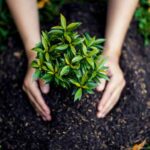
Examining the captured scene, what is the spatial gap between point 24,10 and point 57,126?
838 mm

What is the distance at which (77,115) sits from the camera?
9.25 feet

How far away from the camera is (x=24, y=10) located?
9.97ft

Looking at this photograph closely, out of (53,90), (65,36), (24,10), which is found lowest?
(53,90)

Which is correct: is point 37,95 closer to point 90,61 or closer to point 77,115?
point 77,115

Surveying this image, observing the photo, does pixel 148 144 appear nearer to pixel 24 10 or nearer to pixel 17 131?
pixel 17 131

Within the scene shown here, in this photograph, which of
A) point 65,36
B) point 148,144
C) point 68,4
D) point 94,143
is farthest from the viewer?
point 68,4

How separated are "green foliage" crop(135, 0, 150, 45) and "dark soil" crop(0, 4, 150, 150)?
19 centimetres

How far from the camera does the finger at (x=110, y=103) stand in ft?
9.37

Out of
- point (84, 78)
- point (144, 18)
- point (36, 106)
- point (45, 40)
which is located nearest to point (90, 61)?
point (84, 78)

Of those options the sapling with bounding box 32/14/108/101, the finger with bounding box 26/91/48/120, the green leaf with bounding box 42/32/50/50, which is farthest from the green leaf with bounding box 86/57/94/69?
the finger with bounding box 26/91/48/120

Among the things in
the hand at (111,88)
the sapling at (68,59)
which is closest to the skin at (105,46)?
the hand at (111,88)

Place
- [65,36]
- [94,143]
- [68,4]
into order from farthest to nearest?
1. [68,4]
2. [94,143]
3. [65,36]

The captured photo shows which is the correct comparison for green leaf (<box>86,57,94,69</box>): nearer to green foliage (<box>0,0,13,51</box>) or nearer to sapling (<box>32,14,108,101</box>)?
sapling (<box>32,14,108,101</box>)

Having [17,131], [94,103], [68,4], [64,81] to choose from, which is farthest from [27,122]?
[68,4]
